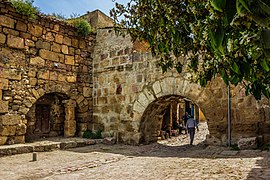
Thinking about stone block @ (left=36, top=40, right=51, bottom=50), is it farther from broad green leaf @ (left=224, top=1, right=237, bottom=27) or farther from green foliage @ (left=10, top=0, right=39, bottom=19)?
broad green leaf @ (left=224, top=1, right=237, bottom=27)

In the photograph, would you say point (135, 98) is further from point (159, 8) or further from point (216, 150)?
point (159, 8)

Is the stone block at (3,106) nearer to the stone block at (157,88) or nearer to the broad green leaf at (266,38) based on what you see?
the stone block at (157,88)

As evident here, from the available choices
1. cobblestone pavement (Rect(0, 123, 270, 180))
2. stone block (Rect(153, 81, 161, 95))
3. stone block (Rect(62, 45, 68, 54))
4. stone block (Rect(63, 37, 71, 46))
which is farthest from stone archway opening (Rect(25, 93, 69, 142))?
stone block (Rect(153, 81, 161, 95))

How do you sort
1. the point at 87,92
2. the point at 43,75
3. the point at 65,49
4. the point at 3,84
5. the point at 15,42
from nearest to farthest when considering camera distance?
the point at 3,84
the point at 15,42
the point at 43,75
the point at 65,49
the point at 87,92

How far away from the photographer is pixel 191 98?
21.0 ft

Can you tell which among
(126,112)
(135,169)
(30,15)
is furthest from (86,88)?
(135,169)

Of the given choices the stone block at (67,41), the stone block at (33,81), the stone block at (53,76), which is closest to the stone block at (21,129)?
the stone block at (33,81)

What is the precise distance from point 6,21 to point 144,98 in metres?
4.00

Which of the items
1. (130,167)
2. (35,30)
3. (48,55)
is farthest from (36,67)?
(130,167)

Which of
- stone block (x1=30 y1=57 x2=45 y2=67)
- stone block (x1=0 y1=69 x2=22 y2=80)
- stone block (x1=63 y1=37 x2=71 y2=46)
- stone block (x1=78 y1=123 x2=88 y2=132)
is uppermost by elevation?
stone block (x1=63 y1=37 x2=71 y2=46)

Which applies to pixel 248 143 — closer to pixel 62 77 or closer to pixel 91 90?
pixel 91 90

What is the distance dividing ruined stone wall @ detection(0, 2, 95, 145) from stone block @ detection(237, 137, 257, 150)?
4.54 meters

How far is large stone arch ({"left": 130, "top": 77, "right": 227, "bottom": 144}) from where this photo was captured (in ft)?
19.8

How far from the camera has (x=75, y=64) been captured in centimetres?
782
